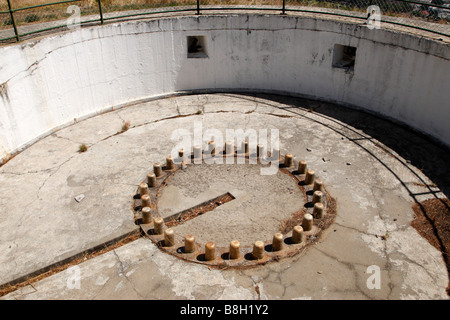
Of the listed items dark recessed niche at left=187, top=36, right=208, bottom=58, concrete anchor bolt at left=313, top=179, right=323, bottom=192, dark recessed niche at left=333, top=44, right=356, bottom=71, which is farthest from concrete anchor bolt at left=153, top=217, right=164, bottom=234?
dark recessed niche at left=333, top=44, right=356, bottom=71

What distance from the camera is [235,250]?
5.50 meters

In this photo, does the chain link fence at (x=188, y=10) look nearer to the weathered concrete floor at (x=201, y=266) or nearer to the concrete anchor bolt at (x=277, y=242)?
the weathered concrete floor at (x=201, y=266)

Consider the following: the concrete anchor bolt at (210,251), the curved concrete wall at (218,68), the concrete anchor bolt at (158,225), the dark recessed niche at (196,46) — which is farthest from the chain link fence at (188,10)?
the concrete anchor bolt at (210,251)

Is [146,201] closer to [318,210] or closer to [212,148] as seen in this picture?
[212,148]

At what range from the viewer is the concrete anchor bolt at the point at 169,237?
18.7 feet

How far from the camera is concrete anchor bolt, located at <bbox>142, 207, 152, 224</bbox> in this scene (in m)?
6.15

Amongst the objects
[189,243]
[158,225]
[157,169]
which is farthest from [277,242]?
[157,169]

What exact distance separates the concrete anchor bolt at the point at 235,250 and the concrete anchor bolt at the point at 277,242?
0.51 metres

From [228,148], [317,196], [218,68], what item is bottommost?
[317,196]

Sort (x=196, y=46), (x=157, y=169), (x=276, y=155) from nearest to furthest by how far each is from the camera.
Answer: (x=157, y=169), (x=276, y=155), (x=196, y=46)

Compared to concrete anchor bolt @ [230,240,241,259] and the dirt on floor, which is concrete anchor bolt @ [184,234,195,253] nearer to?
concrete anchor bolt @ [230,240,241,259]

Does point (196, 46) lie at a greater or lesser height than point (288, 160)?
greater

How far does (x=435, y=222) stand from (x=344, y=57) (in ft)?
17.3
